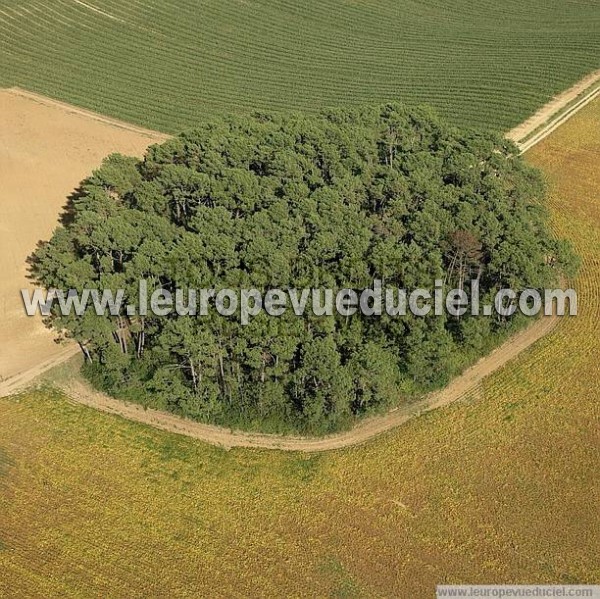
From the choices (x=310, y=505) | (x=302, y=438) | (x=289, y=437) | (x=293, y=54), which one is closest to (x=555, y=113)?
(x=293, y=54)

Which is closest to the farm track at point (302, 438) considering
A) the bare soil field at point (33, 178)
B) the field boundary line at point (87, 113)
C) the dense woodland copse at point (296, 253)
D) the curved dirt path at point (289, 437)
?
the curved dirt path at point (289, 437)

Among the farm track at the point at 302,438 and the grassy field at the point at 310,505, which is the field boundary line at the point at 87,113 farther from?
the grassy field at the point at 310,505

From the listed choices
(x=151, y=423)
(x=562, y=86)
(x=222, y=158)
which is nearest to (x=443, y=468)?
(x=151, y=423)

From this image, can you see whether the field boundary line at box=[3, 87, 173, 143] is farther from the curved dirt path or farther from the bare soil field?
the curved dirt path

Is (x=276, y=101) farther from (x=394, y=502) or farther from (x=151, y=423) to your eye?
(x=394, y=502)

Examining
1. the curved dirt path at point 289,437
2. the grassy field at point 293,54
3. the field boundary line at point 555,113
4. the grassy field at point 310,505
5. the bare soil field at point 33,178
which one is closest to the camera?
the grassy field at point 310,505

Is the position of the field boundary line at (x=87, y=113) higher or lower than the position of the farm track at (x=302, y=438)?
higher
